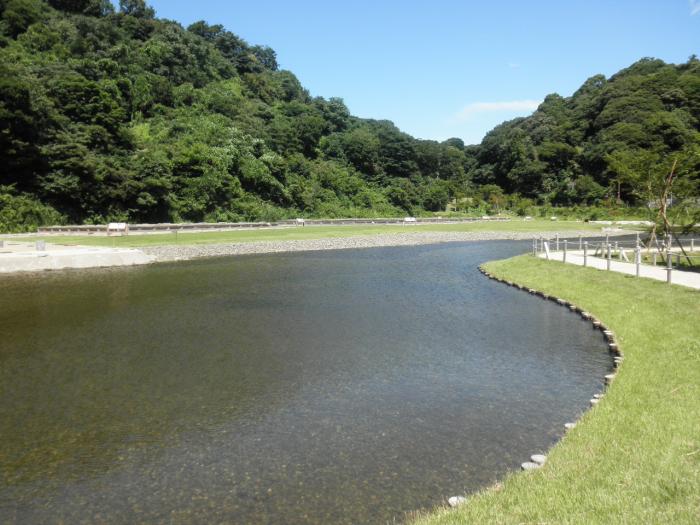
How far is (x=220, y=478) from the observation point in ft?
24.0

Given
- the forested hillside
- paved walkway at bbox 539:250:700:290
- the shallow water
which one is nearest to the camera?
the shallow water

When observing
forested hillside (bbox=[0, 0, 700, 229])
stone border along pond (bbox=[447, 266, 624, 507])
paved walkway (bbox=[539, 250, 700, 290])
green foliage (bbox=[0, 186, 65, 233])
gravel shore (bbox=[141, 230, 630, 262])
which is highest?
forested hillside (bbox=[0, 0, 700, 229])

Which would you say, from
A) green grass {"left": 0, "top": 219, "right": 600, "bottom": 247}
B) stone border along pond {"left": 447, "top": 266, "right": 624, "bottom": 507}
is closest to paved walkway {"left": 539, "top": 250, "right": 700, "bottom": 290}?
stone border along pond {"left": 447, "top": 266, "right": 624, "bottom": 507}

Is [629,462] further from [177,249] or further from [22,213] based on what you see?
[22,213]

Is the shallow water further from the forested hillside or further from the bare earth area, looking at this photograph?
the forested hillside

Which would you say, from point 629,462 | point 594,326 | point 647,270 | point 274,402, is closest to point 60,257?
point 274,402

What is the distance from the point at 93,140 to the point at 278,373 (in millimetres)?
49054

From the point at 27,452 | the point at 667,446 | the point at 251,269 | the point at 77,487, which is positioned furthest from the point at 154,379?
the point at 251,269

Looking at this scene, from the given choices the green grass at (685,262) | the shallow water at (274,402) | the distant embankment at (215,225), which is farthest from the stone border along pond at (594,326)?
the distant embankment at (215,225)

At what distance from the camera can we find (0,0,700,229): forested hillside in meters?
47.8

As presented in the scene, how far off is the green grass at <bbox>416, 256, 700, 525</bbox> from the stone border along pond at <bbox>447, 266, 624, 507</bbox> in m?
0.20

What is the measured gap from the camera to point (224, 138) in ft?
222

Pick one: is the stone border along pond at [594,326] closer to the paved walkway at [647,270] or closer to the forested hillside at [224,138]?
the paved walkway at [647,270]

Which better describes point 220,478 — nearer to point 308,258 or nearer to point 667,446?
point 667,446
